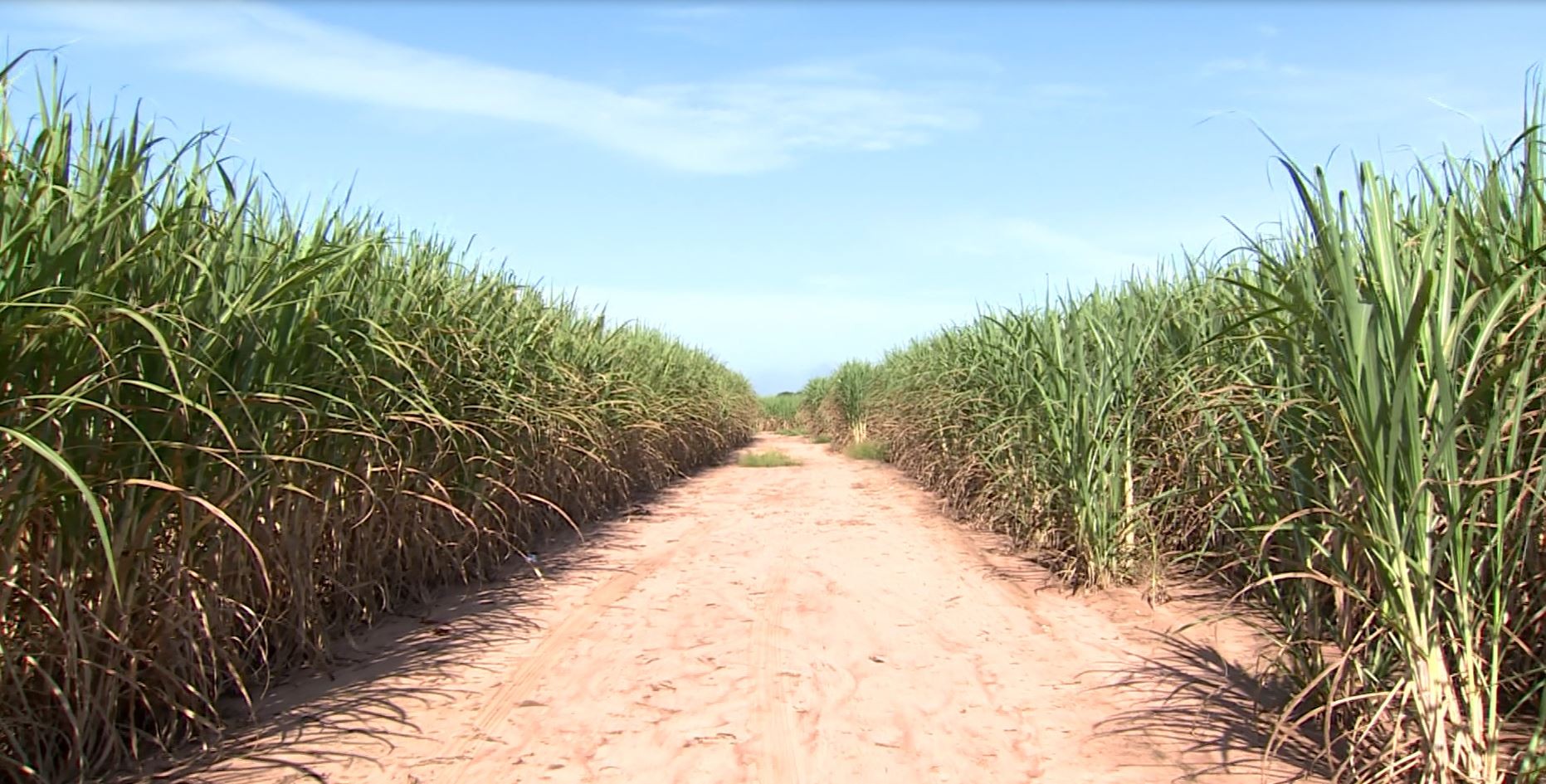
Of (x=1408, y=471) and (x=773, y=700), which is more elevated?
(x=1408, y=471)

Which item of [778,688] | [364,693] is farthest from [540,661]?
[778,688]

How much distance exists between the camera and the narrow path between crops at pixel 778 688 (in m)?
2.83

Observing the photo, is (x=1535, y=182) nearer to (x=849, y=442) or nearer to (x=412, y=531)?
(x=412, y=531)

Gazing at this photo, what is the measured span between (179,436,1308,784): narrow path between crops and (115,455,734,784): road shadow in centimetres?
1

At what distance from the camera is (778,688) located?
3.54m

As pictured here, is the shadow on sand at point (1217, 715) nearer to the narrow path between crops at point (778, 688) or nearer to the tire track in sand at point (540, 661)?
the narrow path between crops at point (778, 688)

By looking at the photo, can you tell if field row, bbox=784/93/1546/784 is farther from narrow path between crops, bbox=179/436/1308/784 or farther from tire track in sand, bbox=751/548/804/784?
tire track in sand, bbox=751/548/804/784

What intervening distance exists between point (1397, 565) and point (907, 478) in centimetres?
880

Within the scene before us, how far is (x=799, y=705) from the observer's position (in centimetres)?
Result: 336

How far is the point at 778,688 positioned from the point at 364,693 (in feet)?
5.30

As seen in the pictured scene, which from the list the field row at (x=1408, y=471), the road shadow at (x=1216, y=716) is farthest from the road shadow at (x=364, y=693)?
the field row at (x=1408, y=471)

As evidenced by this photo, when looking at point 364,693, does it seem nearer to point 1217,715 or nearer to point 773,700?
point 773,700

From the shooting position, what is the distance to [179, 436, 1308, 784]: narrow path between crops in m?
2.83

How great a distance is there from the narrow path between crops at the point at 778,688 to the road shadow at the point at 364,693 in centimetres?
1
